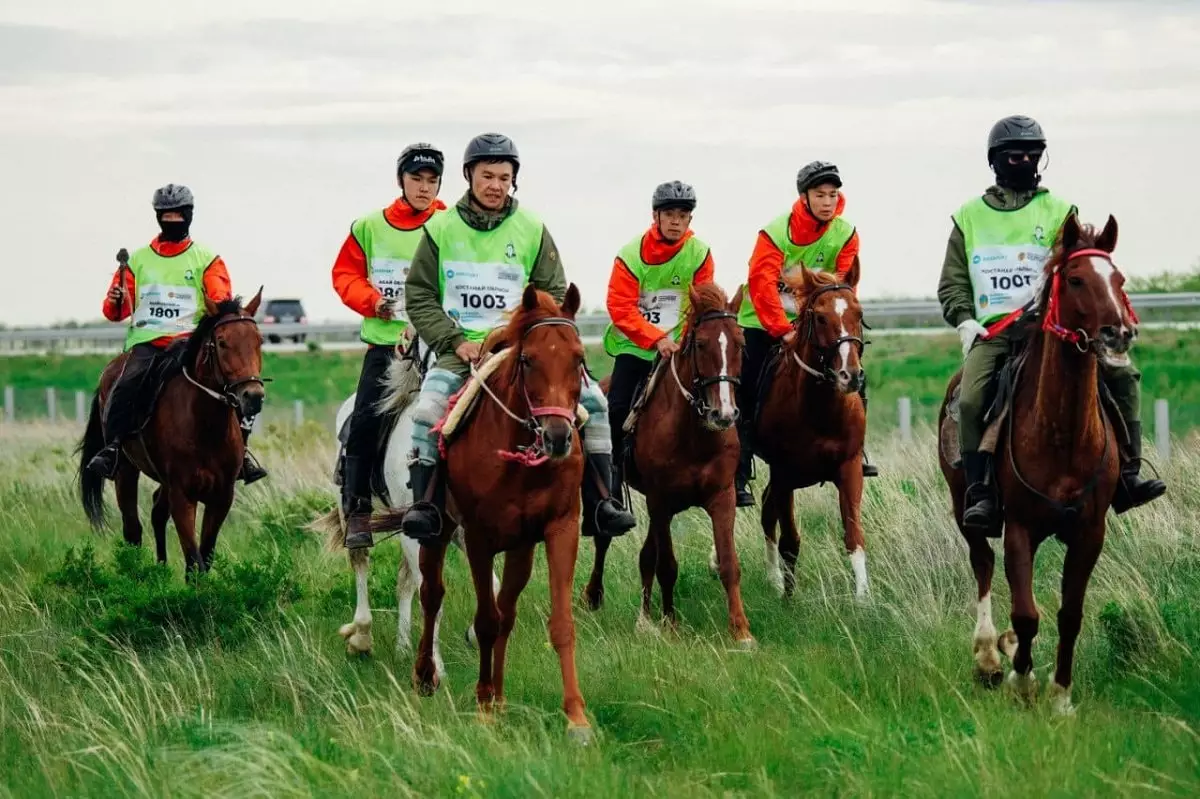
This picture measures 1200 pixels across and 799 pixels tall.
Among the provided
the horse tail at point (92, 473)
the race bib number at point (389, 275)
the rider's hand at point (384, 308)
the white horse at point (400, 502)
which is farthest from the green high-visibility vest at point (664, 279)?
the horse tail at point (92, 473)

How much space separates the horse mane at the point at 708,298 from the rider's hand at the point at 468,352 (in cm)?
236

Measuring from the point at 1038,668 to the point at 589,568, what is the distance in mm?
4793

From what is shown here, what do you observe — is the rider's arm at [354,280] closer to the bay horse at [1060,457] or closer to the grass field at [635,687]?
the grass field at [635,687]

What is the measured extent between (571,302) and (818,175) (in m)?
4.92

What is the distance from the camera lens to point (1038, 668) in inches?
395

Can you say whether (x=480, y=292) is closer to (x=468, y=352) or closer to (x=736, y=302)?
(x=468, y=352)

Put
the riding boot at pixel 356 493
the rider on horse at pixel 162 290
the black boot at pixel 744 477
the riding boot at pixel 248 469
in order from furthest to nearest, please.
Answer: the rider on horse at pixel 162 290 < the riding boot at pixel 248 469 < the black boot at pixel 744 477 < the riding boot at pixel 356 493

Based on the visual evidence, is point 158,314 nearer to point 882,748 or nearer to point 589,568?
point 589,568

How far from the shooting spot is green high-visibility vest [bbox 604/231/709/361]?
13000 millimetres

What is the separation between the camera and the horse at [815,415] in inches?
489

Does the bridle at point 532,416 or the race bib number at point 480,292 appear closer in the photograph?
the bridle at point 532,416

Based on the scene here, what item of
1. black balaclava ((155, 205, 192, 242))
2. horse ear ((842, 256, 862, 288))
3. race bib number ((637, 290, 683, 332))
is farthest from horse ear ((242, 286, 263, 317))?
horse ear ((842, 256, 862, 288))

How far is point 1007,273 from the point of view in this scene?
10.2 m

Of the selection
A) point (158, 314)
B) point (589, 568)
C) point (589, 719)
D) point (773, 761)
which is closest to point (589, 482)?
point (589, 719)
